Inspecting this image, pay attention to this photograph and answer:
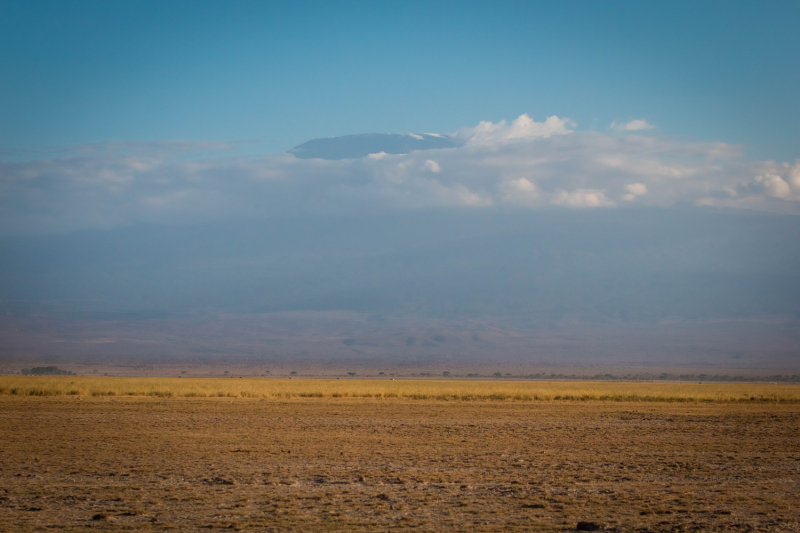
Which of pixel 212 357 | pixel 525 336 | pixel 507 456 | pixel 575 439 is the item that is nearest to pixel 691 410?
pixel 575 439

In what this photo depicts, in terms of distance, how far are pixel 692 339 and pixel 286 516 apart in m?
160

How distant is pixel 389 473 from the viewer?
41.6ft

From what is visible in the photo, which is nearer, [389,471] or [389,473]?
[389,473]

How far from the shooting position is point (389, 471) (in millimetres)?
12930

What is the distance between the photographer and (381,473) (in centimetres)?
1267

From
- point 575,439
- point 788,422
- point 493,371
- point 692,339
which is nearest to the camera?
point 575,439

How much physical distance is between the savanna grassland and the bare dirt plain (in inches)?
1.9

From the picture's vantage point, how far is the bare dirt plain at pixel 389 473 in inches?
351

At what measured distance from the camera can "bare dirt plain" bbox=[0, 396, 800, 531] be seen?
8.91 m

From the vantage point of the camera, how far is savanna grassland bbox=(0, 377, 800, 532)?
8.95 m

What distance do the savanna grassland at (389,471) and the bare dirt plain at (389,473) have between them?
0.05m

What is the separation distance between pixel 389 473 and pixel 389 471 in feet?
0.80

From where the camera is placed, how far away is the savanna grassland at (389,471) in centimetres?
895

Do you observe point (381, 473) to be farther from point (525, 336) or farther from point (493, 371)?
point (525, 336)
